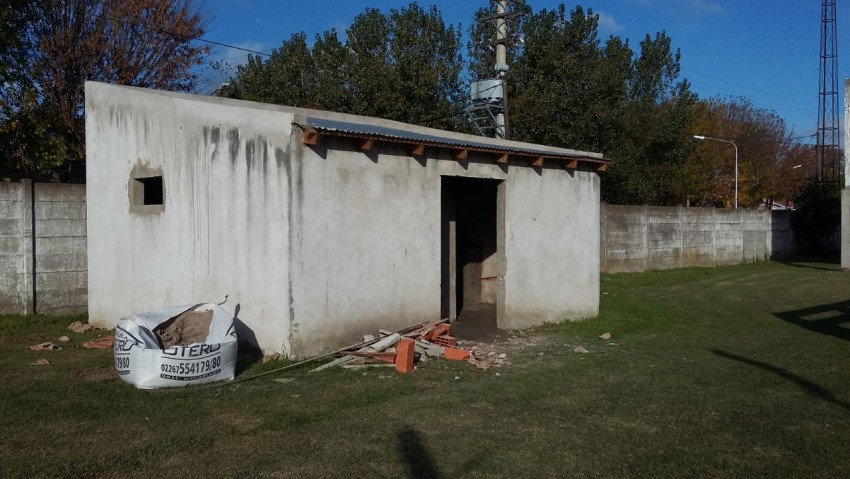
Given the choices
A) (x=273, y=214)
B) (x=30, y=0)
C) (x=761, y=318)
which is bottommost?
(x=761, y=318)

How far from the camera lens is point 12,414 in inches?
262

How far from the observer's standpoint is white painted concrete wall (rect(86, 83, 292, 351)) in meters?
8.96

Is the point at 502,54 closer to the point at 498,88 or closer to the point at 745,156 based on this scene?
the point at 498,88

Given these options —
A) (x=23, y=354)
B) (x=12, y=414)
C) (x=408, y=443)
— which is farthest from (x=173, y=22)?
(x=408, y=443)

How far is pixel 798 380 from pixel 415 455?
17.5 feet

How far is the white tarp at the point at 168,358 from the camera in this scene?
7.61m

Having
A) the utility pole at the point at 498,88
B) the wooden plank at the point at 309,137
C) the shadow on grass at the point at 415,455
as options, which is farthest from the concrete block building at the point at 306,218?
the utility pole at the point at 498,88

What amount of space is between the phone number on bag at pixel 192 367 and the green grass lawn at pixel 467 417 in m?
0.22

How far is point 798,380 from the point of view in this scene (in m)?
8.34

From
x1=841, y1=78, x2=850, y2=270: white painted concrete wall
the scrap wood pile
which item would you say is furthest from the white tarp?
x1=841, y1=78, x2=850, y2=270: white painted concrete wall

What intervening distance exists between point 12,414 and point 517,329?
25.1 feet

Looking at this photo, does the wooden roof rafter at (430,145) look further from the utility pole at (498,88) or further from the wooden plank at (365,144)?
the utility pole at (498,88)

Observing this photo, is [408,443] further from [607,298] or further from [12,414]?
[607,298]

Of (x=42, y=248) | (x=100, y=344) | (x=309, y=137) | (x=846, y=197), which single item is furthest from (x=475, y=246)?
(x=846, y=197)
